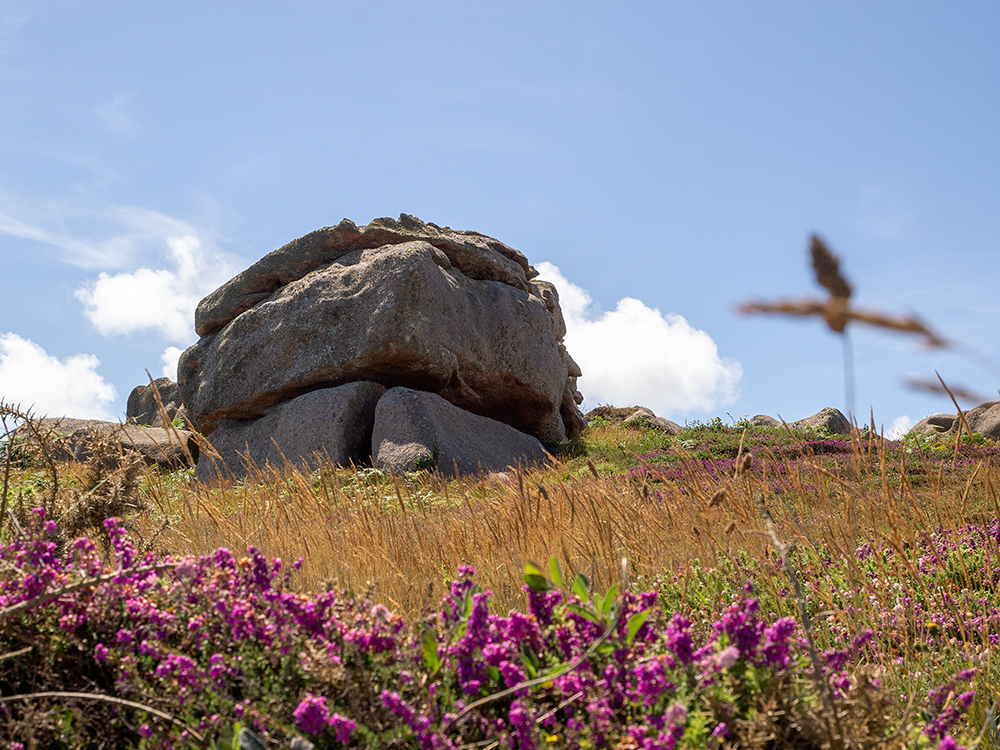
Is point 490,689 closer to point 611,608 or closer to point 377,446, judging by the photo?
point 611,608

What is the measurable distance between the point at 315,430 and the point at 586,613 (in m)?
8.92

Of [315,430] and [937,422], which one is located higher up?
[937,422]

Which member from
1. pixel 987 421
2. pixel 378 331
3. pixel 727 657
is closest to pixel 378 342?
pixel 378 331

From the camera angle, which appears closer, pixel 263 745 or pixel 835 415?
pixel 263 745

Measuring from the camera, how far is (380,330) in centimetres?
1032

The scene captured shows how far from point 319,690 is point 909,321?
1394mm

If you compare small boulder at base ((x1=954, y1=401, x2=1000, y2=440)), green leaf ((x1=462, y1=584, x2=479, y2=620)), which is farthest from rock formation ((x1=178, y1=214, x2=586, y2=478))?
small boulder at base ((x1=954, y1=401, x2=1000, y2=440))

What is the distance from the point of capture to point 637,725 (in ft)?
5.03

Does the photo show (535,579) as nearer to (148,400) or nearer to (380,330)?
(380,330)

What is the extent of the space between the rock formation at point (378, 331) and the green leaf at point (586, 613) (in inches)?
347

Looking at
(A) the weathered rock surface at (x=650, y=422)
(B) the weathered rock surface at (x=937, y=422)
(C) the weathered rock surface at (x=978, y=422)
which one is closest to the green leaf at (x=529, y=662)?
(A) the weathered rock surface at (x=650, y=422)

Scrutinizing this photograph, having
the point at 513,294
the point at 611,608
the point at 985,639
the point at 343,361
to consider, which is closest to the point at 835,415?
the point at 513,294

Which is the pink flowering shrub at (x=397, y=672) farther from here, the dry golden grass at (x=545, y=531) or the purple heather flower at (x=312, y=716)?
the dry golden grass at (x=545, y=531)

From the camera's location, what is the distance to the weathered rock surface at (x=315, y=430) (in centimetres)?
1005
